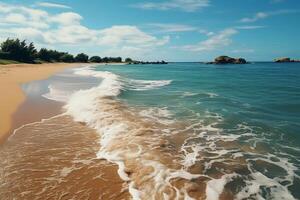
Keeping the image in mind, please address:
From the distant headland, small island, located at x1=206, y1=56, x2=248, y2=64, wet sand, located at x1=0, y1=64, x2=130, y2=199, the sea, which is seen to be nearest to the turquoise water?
the sea

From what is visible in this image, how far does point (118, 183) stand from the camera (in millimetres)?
7613

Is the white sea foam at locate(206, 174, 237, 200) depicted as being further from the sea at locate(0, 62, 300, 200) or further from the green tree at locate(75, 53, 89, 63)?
the green tree at locate(75, 53, 89, 63)

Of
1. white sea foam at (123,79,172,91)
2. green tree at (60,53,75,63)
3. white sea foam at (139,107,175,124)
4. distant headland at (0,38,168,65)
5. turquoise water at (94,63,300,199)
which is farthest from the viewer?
green tree at (60,53,75,63)

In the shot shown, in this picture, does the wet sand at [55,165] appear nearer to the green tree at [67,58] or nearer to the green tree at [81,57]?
the green tree at [67,58]

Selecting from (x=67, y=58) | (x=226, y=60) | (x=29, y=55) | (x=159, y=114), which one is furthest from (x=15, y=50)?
(x=226, y=60)

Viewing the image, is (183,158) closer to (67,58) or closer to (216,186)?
(216,186)

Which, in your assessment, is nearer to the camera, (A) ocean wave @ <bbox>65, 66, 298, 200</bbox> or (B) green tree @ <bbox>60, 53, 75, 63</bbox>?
(A) ocean wave @ <bbox>65, 66, 298, 200</bbox>

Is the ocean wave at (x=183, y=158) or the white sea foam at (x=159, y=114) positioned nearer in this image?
the ocean wave at (x=183, y=158)

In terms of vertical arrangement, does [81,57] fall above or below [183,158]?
above

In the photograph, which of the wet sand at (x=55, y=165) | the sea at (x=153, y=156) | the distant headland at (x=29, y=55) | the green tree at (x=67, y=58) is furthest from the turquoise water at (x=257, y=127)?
the green tree at (x=67, y=58)

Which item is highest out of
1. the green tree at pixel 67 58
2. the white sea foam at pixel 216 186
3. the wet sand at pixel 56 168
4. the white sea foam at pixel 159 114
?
the green tree at pixel 67 58

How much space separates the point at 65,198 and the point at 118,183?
147 cm

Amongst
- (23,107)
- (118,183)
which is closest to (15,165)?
(118,183)

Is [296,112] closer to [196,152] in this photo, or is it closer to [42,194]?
[196,152]
